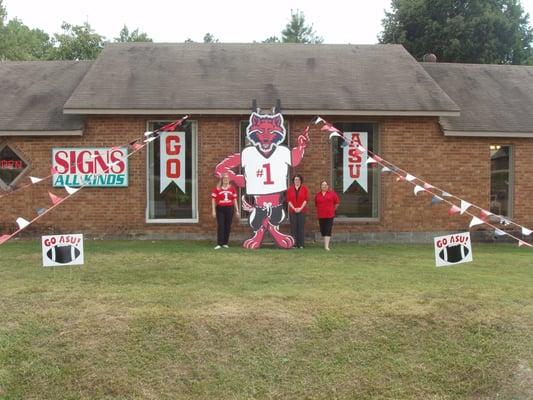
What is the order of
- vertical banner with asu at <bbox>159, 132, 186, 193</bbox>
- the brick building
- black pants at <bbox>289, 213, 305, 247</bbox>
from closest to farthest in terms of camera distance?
1. black pants at <bbox>289, 213, 305, 247</bbox>
2. the brick building
3. vertical banner with asu at <bbox>159, 132, 186, 193</bbox>

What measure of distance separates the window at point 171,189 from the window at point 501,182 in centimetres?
689

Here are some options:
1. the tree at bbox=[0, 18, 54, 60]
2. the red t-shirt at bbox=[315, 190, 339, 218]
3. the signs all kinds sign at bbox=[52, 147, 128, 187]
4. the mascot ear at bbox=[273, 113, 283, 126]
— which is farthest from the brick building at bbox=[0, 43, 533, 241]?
the tree at bbox=[0, 18, 54, 60]

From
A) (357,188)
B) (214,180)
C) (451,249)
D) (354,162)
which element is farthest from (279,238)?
(451,249)

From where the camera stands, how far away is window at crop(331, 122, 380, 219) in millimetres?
13023

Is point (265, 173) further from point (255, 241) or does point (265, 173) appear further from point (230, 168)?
point (255, 241)

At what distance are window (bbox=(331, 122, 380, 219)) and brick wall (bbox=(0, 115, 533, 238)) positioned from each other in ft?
0.66

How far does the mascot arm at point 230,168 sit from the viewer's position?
11297 mm

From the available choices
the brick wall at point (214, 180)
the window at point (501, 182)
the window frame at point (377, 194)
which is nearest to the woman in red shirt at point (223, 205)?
the brick wall at point (214, 180)

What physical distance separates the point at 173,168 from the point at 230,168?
1859 millimetres

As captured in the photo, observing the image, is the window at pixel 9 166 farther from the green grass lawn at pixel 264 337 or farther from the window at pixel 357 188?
the window at pixel 357 188

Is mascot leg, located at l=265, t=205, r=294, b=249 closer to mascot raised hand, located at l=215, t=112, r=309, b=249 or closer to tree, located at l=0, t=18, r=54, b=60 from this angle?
mascot raised hand, located at l=215, t=112, r=309, b=249

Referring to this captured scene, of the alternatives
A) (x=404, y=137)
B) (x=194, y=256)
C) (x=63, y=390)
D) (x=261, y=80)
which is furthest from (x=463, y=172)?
(x=63, y=390)

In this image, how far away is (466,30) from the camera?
28141mm

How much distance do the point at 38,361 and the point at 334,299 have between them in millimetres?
3314
